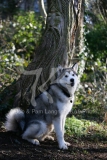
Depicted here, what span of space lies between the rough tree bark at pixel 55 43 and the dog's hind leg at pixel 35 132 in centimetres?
112

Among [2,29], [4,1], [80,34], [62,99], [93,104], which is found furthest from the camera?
[4,1]

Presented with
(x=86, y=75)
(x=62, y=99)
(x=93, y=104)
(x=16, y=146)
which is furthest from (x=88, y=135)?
(x=86, y=75)

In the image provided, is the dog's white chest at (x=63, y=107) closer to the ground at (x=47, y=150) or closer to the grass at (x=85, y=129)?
the ground at (x=47, y=150)

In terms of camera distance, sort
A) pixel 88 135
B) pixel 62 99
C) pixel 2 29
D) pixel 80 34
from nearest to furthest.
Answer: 1. pixel 62 99
2. pixel 88 135
3. pixel 80 34
4. pixel 2 29

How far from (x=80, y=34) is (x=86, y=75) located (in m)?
2.73

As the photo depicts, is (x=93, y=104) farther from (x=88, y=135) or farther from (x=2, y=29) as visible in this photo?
(x=2, y=29)

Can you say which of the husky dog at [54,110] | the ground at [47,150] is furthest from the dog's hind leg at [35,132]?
the ground at [47,150]

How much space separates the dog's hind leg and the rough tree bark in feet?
3.66

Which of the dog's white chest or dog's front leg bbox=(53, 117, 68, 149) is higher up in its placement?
the dog's white chest

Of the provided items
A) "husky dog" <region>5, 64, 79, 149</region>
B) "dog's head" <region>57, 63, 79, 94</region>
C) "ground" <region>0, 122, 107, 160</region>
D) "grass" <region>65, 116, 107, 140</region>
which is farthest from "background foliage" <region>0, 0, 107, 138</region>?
"dog's head" <region>57, 63, 79, 94</region>

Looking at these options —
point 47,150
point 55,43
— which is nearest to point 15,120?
point 47,150

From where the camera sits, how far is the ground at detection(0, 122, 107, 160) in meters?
5.67

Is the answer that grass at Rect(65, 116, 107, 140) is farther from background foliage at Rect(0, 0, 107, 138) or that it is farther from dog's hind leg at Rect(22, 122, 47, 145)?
dog's hind leg at Rect(22, 122, 47, 145)

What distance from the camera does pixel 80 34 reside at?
9539 mm
